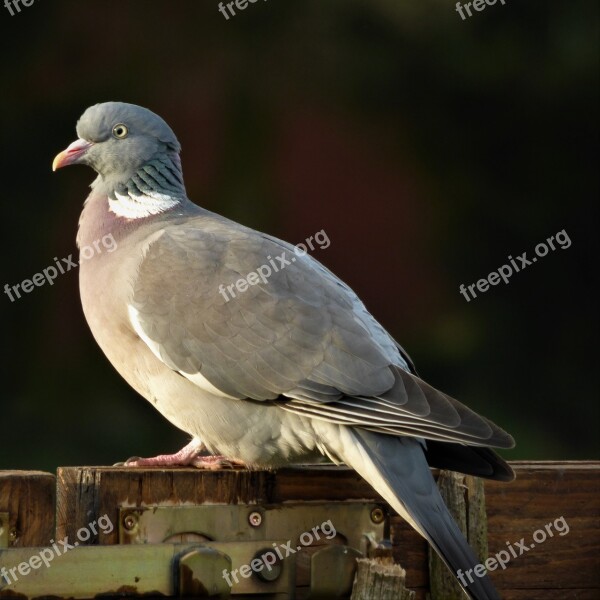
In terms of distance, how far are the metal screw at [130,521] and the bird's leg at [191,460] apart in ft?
1.78

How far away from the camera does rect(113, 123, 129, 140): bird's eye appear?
3.40 m

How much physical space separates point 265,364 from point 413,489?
19.7 inches

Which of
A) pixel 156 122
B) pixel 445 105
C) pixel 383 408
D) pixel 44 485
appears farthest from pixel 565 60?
pixel 44 485

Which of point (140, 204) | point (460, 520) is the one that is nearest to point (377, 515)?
point (460, 520)

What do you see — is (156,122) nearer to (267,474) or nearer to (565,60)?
(267,474)

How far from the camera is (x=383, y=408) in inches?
106

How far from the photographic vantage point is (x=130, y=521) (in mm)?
→ 2254
